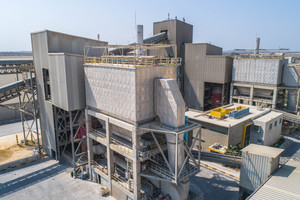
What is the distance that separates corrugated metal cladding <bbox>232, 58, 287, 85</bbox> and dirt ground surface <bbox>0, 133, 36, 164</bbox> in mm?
35235

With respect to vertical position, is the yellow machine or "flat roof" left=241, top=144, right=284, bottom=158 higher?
"flat roof" left=241, top=144, right=284, bottom=158

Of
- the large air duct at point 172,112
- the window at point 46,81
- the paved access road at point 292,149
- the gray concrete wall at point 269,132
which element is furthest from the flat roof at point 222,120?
the window at point 46,81

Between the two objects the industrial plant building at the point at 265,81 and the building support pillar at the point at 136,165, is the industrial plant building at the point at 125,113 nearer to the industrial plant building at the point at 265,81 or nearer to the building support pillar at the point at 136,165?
the building support pillar at the point at 136,165

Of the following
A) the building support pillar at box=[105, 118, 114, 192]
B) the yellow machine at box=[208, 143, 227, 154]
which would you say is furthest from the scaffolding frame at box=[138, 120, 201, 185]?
the yellow machine at box=[208, 143, 227, 154]

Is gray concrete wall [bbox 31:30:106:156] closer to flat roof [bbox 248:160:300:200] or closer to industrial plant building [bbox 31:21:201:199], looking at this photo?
industrial plant building [bbox 31:21:201:199]

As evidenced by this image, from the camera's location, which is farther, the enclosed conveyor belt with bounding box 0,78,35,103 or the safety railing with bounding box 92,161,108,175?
the enclosed conveyor belt with bounding box 0,78,35,103

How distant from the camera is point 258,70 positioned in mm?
38469

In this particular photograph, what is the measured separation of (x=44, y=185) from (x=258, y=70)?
3559cm

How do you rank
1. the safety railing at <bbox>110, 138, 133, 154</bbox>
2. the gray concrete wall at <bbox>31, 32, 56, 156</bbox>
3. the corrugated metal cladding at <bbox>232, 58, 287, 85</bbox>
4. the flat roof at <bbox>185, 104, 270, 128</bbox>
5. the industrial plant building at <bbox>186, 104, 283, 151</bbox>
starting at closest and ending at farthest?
the safety railing at <bbox>110, 138, 133, 154</bbox> → the gray concrete wall at <bbox>31, 32, 56, 156</bbox> → the industrial plant building at <bbox>186, 104, 283, 151</bbox> → the flat roof at <bbox>185, 104, 270, 128</bbox> → the corrugated metal cladding at <bbox>232, 58, 287, 85</bbox>

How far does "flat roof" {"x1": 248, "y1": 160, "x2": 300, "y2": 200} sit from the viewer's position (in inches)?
581

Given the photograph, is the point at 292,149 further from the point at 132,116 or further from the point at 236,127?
the point at 132,116

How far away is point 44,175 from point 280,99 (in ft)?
124

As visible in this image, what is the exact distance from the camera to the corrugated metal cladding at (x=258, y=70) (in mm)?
36875

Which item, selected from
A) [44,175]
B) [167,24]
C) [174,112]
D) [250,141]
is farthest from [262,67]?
[44,175]
